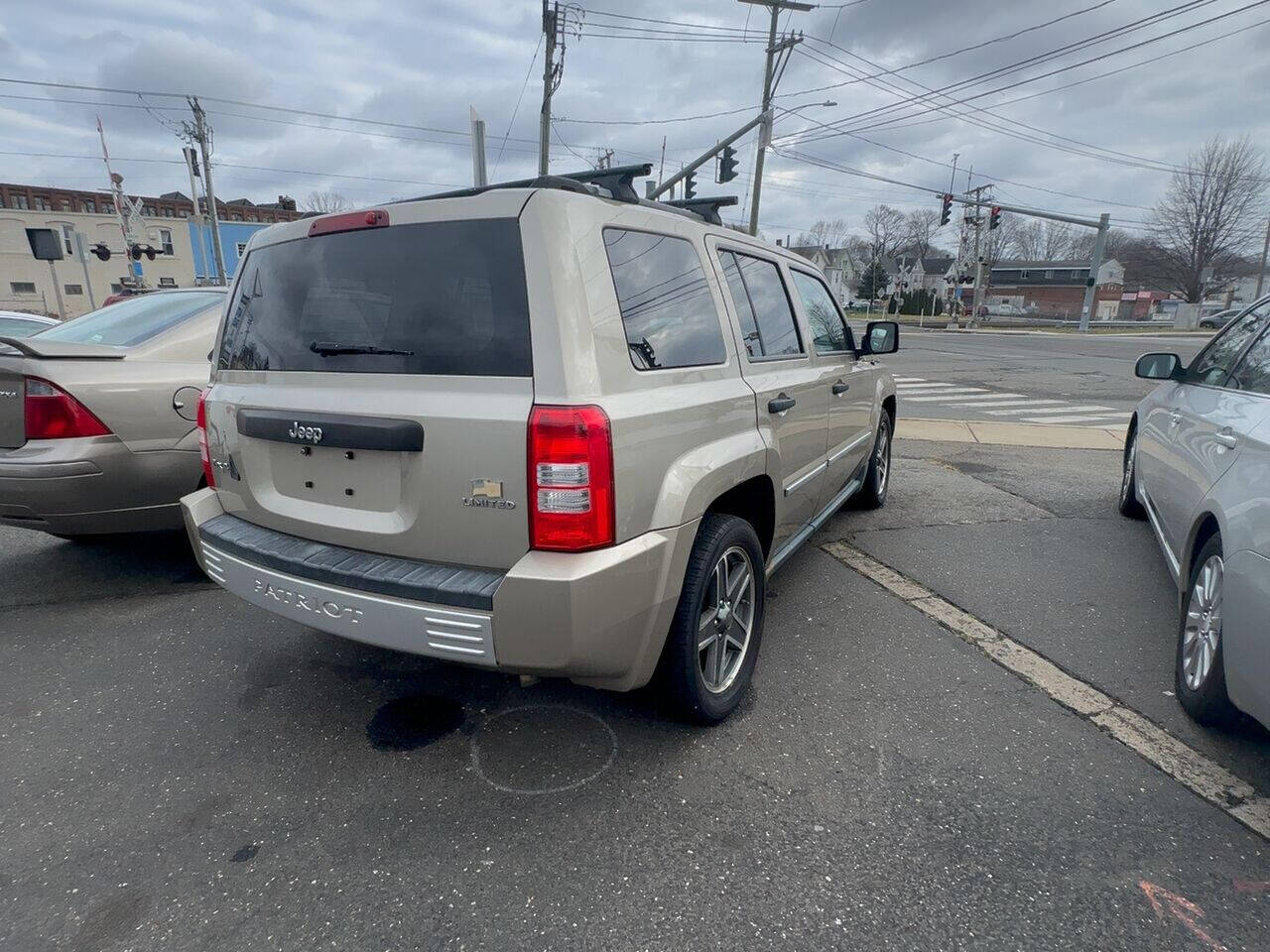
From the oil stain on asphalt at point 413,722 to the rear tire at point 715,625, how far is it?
2.93ft

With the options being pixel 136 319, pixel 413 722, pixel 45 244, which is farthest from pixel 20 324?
pixel 413 722

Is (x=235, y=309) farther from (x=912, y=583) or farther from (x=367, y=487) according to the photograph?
(x=912, y=583)

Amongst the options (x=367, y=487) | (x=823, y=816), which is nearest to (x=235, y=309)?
(x=367, y=487)

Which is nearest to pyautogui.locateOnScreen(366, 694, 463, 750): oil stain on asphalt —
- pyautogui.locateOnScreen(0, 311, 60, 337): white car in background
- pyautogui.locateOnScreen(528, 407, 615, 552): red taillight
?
pyautogui.locateOnScreen(528, 407, 615, 552): red taillight

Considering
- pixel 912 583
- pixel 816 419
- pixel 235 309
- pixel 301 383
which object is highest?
pixel 235 309

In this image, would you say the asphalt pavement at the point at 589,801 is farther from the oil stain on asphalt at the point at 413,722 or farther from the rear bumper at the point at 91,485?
the rear bumper at the point at 91,485

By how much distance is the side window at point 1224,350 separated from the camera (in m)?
3.57

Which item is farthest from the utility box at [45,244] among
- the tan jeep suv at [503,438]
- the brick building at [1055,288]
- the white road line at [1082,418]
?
the brick building at [1055,288]

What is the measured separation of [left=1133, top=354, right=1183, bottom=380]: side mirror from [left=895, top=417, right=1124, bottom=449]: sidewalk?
4422mm

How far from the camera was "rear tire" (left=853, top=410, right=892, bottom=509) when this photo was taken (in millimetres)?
5449

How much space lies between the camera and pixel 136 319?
432 cm

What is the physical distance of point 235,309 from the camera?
2.84 metres

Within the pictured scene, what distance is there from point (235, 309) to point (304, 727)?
168 centimetres

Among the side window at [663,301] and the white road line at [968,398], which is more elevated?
the side window at [663,301]
